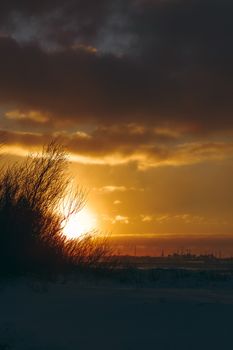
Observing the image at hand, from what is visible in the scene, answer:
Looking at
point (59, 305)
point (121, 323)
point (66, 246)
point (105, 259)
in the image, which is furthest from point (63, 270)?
point (121, 323)

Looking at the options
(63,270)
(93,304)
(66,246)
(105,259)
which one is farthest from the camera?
(105,259)

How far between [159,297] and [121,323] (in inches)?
86.9

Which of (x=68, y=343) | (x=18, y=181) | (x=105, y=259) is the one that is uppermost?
(x=18, y=181)

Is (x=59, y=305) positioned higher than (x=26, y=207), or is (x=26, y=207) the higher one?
(x=26, y=207)

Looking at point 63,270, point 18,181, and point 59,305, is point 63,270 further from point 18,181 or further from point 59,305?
point 59,305

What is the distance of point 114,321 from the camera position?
14484mm

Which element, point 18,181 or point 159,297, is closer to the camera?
point 159,297

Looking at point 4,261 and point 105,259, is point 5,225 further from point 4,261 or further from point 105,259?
point 105,259

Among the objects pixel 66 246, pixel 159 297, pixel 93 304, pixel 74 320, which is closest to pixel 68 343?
pixel 74 320

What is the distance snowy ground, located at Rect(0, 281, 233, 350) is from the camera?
13.1 meters

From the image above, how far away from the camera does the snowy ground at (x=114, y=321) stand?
13.1 metres

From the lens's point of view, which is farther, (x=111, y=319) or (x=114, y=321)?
(x=111, y=319)

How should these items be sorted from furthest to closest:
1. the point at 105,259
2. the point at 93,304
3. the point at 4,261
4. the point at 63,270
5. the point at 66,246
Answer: the point at 105,259
the point at 66,246
the point at 63,270
the point at 4,261
the point at 93,304

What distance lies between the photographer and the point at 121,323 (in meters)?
14.3
